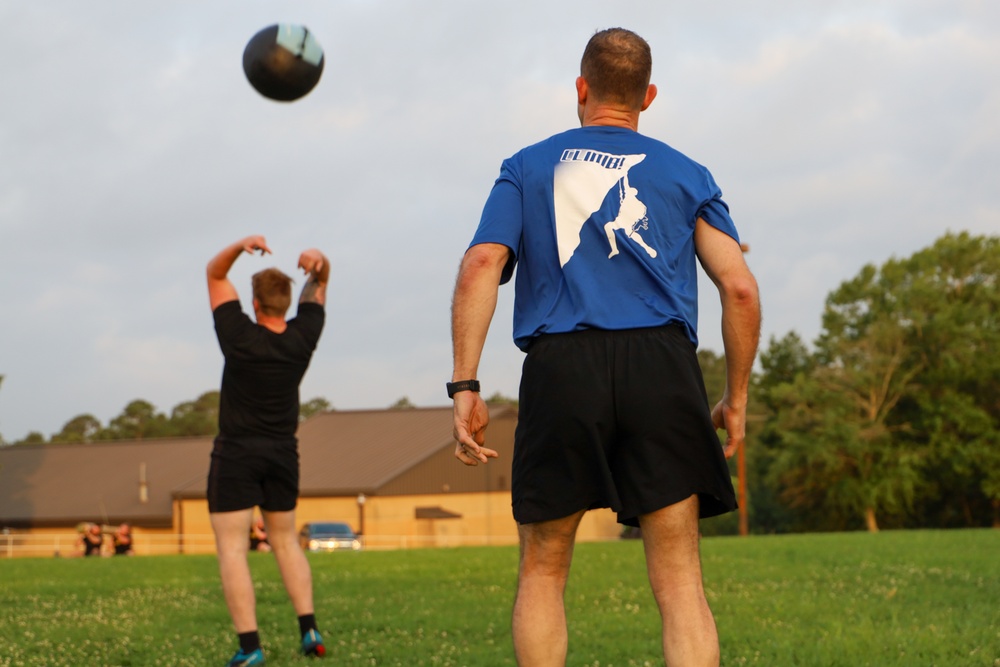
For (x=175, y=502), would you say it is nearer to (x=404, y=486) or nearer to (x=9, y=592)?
(x=404, y=486)

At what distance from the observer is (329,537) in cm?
4556

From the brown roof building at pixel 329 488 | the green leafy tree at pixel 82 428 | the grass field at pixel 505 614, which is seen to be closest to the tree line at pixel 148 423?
the green leafy tree at pixel 82 428

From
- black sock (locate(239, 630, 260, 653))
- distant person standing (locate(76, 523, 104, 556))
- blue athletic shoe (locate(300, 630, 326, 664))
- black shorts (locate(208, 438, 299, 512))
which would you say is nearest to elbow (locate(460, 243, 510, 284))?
black shorts (locate(208, 438, 299, 512))

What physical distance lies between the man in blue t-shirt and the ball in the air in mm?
3241

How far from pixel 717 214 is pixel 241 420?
3.82 m

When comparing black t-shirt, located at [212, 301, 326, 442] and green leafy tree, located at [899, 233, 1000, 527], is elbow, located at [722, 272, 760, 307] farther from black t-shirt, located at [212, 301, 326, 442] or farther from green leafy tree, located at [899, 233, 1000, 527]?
green leafy tree, located at [899, 233, 1000, 527]

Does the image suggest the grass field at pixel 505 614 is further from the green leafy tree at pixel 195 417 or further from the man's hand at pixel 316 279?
the green leafy tree at pixel 195 417

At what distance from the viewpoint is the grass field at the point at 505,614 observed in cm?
605

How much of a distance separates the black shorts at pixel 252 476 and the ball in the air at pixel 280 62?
2159 millimetres

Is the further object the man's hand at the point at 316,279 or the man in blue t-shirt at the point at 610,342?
the man's hand at the point at 316,279

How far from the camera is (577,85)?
4055 mm

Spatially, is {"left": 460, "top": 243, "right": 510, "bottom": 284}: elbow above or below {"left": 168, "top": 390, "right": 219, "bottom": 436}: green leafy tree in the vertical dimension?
→ below

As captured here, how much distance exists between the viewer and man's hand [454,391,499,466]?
11.6 feet

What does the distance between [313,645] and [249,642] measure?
0.42 m
